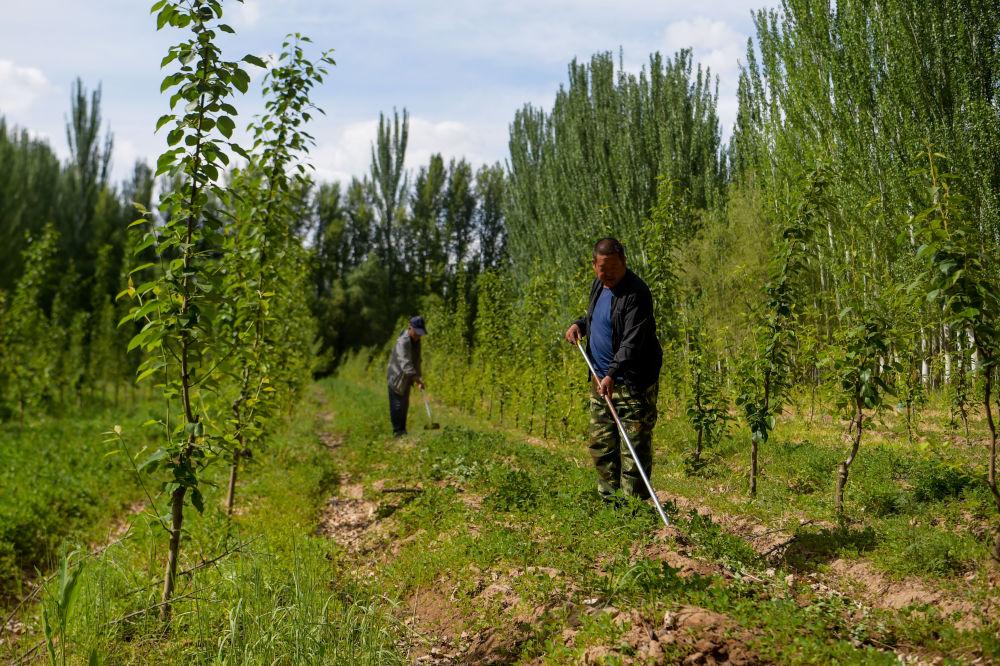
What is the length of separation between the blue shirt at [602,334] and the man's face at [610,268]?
145mm

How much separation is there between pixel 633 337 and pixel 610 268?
603mm

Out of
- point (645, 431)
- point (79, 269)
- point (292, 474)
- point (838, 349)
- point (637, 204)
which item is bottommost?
point (292, 474)

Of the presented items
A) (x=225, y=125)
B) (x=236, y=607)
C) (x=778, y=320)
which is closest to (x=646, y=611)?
(x=236, y=607)

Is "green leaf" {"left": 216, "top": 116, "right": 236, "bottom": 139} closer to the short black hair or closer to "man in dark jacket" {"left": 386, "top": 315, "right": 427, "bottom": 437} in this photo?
the short black hair

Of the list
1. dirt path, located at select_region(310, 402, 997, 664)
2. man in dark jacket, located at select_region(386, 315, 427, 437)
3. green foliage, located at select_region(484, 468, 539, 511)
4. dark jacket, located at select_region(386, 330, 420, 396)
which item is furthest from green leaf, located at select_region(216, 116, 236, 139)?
dark jacket, located at select_region(386, 330, 420, 396)

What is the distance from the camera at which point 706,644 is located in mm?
2961

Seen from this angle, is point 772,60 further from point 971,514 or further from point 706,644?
point 706,644

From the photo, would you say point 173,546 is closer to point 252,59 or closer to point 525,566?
point 525,566

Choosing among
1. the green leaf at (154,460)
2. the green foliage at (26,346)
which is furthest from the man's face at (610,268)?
the green foliage at (26,346)

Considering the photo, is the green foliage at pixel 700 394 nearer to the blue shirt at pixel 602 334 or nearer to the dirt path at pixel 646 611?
the dirt path at pixel 646 611

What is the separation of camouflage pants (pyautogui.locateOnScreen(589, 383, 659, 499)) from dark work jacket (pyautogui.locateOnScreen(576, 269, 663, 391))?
0.13 meters

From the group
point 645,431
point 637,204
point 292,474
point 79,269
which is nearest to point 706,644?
point 645,431

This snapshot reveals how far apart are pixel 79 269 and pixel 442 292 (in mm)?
17353

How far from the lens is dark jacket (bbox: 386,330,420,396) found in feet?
33.3
